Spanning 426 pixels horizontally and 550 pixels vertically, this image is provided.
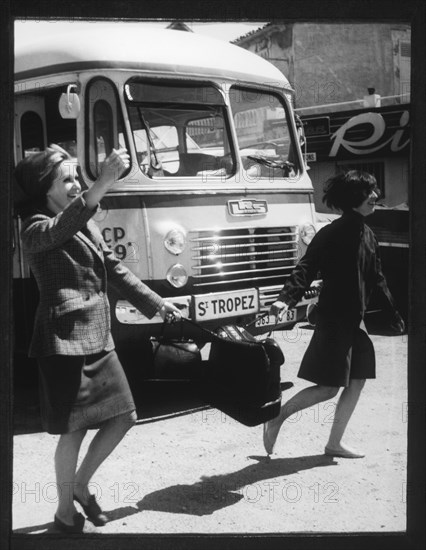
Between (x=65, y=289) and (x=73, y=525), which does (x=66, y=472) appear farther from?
(x=65, y=289)

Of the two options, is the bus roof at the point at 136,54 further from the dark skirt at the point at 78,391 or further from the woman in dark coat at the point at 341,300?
the dark skirt at the point at 78,391

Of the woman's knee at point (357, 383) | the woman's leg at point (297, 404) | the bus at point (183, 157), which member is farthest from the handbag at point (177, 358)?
the woman's knee at point (357, 383)

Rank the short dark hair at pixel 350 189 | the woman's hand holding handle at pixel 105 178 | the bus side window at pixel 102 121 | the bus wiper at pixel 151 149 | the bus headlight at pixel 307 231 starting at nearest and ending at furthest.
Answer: the woman's hand holding handle at pixel 105 178, the short dark hair at pixel 350 189, the bus side window at pixel 102 121, the bus wiper at pixel 151 149, the bus headlight at pixel 307 231

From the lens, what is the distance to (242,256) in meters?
4.79

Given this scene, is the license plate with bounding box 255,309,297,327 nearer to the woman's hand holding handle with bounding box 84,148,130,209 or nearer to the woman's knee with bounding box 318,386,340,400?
the woman's knee with bounding box 318,386,340,400

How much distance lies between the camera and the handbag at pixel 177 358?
3.83 meters

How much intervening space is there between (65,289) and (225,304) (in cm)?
132

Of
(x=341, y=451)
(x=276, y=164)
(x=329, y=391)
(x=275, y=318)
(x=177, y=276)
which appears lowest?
(x=341, y=451)

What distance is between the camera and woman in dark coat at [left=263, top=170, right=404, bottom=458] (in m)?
3.57

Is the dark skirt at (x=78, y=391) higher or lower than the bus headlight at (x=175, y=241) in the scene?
lower

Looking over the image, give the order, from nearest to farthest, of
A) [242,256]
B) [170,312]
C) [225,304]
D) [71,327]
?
1. [71,327]
2. [170,312]
3. [225,304]
4. [242,256]

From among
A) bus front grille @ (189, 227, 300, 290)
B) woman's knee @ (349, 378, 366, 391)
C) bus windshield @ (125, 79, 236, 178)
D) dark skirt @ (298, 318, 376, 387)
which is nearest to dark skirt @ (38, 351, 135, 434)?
dark skirt @ (298, 318, 376, 387)

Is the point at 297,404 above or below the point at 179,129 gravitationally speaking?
below

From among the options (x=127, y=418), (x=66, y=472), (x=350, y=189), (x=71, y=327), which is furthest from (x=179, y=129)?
(x=66, y=472)
